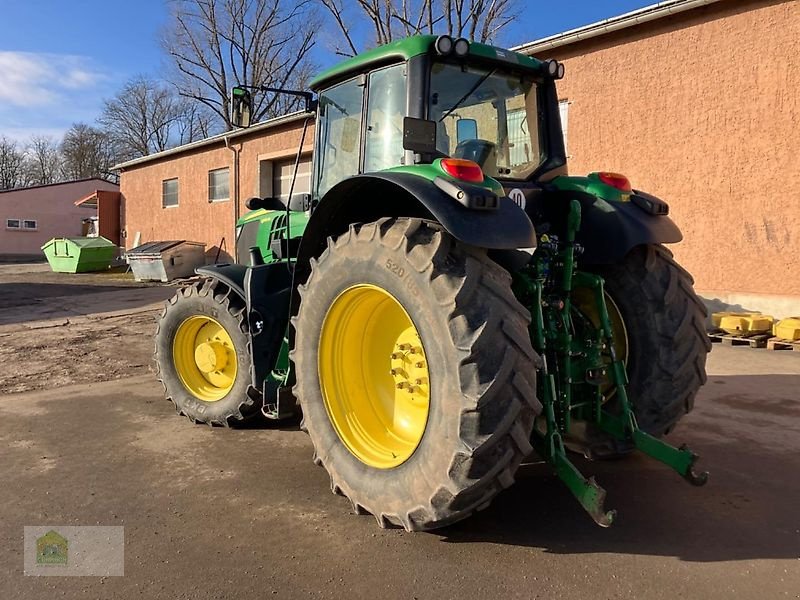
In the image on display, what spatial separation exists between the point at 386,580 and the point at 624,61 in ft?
29.5

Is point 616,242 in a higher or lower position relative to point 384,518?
higher

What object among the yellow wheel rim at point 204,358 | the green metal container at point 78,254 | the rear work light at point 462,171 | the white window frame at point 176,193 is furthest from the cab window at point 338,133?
the green metal container at point 78,254

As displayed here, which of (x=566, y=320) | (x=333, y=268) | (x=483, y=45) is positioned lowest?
(x=566, y=320)

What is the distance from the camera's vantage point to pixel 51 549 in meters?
2.82

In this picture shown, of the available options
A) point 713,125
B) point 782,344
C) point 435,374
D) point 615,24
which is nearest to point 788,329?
point 782,344

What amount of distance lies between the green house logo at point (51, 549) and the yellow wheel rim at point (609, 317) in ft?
9.20

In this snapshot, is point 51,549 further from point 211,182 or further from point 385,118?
point 211,182

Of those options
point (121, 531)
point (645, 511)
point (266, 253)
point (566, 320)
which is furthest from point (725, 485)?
point (266, 253)

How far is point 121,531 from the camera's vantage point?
9.75 feet

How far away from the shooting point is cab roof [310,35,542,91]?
3355 millimetres

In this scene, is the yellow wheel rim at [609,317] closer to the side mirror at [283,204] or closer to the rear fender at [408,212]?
the rear fender at [408,212]

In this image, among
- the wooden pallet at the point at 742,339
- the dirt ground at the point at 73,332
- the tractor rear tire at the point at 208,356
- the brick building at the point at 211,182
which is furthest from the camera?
the brick building at the point at 211,182

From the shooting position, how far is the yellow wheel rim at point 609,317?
11.6 feet

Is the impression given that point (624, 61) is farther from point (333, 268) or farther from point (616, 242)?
point (333, 268)
